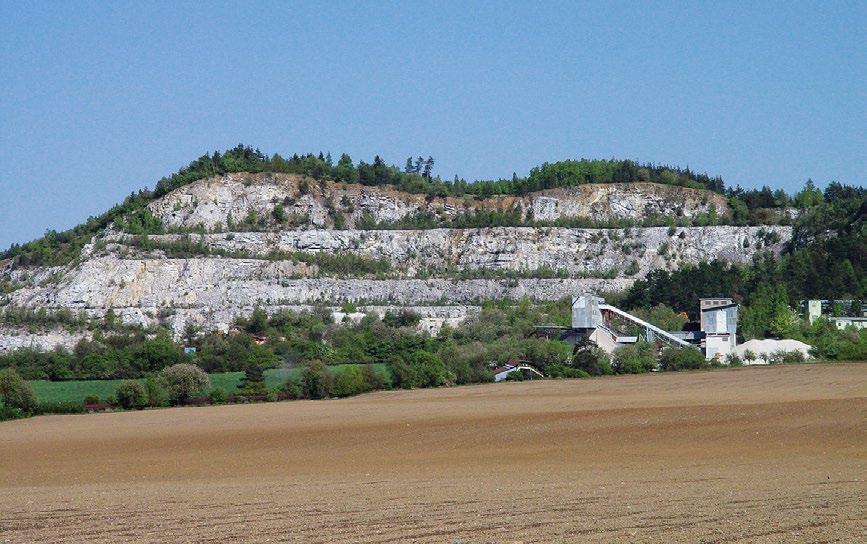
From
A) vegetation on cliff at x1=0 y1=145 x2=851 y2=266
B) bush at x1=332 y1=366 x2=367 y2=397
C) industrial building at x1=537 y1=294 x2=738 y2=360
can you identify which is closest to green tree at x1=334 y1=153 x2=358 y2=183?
vegetation on cliff at x1=0 y1=145 x2=851 y2=266

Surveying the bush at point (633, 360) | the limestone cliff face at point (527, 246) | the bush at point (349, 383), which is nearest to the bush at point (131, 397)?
the bush at point (349, 383)

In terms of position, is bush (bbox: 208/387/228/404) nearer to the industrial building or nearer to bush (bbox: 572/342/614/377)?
bush (bbox: 572/342/614/377)

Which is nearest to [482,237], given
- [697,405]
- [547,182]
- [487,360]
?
[547,182]

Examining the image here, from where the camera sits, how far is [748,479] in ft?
93.6

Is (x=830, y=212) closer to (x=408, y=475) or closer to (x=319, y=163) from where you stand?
(x=319, y=163)

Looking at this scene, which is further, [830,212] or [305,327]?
[830,212]

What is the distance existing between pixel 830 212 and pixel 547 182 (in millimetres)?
32242

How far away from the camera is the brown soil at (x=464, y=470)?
73.5 ft

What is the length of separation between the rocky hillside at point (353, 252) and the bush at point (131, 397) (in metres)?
43.0

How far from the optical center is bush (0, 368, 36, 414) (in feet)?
227

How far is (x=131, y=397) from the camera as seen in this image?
7269 cm

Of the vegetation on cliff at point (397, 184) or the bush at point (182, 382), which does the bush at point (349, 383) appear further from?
the vegetation on cliff at point (397, 184)

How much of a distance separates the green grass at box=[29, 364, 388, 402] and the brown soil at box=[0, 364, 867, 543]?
951 cm

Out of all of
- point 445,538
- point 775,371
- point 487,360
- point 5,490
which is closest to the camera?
point 445,538
